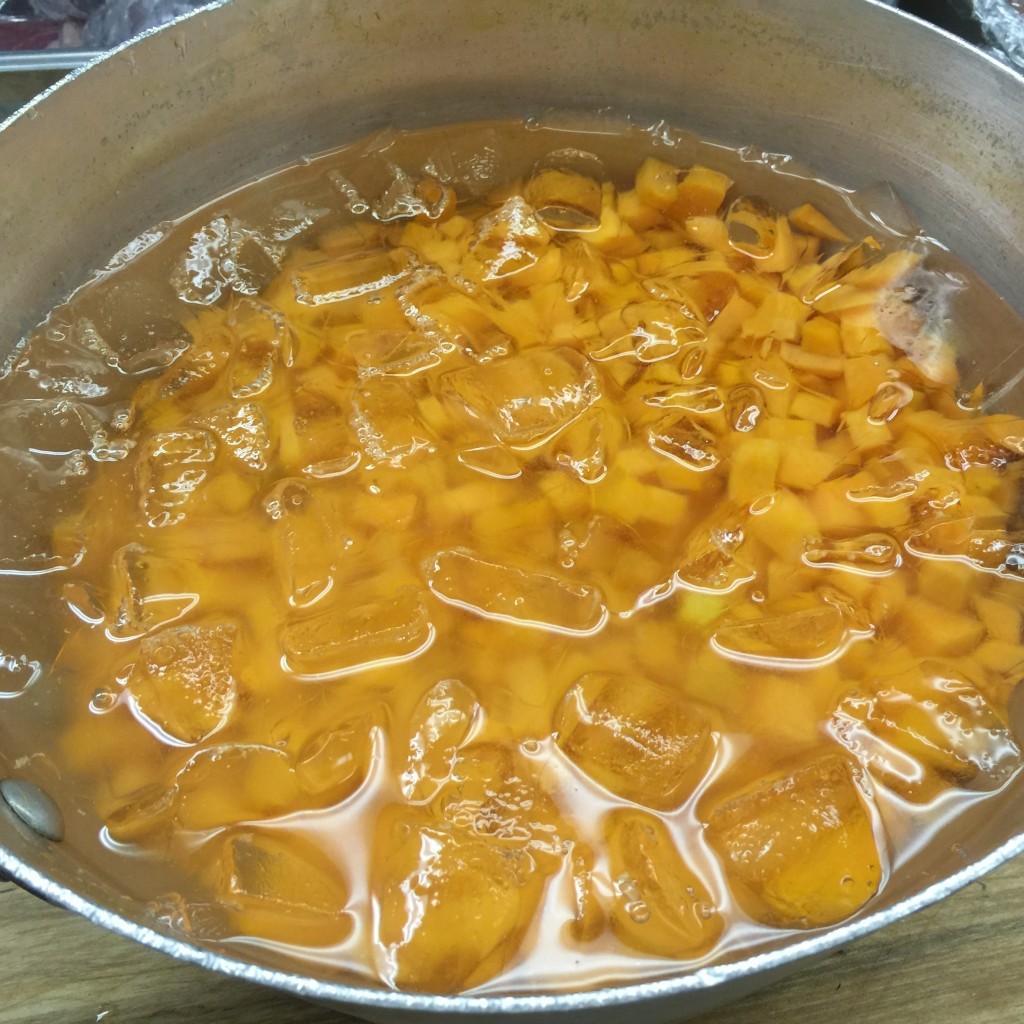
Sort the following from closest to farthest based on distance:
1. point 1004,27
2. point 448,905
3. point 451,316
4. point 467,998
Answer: point 467,998 < point 448,905 < point 451,316 < point 1004,27

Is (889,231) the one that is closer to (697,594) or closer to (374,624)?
(697,594)

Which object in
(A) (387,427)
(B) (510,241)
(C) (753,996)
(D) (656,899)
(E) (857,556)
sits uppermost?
(B) (510,241)

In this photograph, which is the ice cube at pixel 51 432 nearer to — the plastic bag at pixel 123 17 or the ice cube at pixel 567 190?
the ice cube at pixel 567 190

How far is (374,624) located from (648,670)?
24 centimetres

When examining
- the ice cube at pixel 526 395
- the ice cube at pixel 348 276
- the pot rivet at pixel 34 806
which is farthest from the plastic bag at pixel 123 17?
the pot rivet at pixel 34 806

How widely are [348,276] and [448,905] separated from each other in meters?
0.66

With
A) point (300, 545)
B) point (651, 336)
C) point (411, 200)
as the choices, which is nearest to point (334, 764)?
point (300, 545)

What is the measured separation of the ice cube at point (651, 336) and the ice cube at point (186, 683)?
476 mm

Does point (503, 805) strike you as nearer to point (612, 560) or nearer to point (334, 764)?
point (334, 764)

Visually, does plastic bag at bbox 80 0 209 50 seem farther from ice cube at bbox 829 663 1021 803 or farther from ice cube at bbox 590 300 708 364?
ice cube at bbox 829 663 1021 803

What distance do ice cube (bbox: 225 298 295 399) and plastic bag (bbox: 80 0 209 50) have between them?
24.8 inches

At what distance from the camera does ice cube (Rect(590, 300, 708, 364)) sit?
96 cm

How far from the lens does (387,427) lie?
2.91 feet

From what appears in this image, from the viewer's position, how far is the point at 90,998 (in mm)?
776
